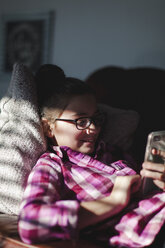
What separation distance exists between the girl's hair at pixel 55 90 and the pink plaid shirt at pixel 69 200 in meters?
0.16

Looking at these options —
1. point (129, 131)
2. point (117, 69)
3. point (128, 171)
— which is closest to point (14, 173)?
point (128, 171)

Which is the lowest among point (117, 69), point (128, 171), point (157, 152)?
point (128, 171)

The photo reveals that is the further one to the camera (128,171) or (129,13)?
(129,13)

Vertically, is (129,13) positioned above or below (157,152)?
above

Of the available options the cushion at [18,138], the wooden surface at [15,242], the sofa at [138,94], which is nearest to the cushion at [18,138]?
the cushion at [18,138]

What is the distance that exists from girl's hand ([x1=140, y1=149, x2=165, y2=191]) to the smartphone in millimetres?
12

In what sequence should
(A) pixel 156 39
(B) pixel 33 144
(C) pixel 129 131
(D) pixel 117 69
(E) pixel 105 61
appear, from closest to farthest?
(B) pixel 33 144, (C) pixel 129 131, (D) pixel 117 69, (A) pixel 156 39, (E) pixel 105 61

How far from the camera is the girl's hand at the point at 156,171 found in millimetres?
803

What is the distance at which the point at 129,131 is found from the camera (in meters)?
1.36

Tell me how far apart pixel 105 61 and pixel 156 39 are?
440mm

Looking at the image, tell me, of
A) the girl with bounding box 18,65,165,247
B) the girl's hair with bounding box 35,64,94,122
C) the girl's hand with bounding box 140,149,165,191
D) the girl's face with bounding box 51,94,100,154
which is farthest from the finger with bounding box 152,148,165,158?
the girl's hair with bounding box 35,64,94,122

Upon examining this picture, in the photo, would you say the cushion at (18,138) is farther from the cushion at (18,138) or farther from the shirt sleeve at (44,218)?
the shirt sleeve at (44,218)

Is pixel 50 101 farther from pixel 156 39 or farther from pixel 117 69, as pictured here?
pixel 156 39

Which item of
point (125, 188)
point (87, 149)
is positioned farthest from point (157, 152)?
point (87, 149)
